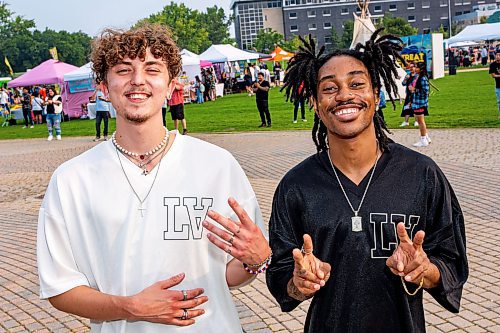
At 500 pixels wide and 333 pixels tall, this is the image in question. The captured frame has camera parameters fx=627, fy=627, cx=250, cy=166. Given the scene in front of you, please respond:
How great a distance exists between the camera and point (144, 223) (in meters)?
2.32

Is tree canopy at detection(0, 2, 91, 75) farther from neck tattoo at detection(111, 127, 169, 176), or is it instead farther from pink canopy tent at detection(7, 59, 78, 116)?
neck tattoo at detection(111, 127, 169, 176)

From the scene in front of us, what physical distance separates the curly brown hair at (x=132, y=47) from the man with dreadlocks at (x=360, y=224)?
0.66 meters

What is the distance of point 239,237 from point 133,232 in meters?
0.39

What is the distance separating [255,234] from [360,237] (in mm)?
425

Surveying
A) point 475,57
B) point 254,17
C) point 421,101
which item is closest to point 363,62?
point 421,101

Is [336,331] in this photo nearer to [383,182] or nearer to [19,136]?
[383,182]

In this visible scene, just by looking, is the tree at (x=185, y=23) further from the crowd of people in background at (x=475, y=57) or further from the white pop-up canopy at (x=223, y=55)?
the white pop-up canopy at (x=223, y=55)

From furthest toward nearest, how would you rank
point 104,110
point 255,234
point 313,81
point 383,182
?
point 104,110 → point 313,81 → point 383,182 → point 255,234

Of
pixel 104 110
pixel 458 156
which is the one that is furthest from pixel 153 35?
pixel 104 110

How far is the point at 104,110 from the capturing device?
19.5m

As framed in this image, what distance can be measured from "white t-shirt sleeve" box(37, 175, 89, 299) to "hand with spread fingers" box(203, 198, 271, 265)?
0.52 metres

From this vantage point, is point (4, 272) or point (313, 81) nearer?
point (313, 81)

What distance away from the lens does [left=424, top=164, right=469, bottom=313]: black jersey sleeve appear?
243cm

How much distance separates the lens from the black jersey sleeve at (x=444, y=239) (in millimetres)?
2432
